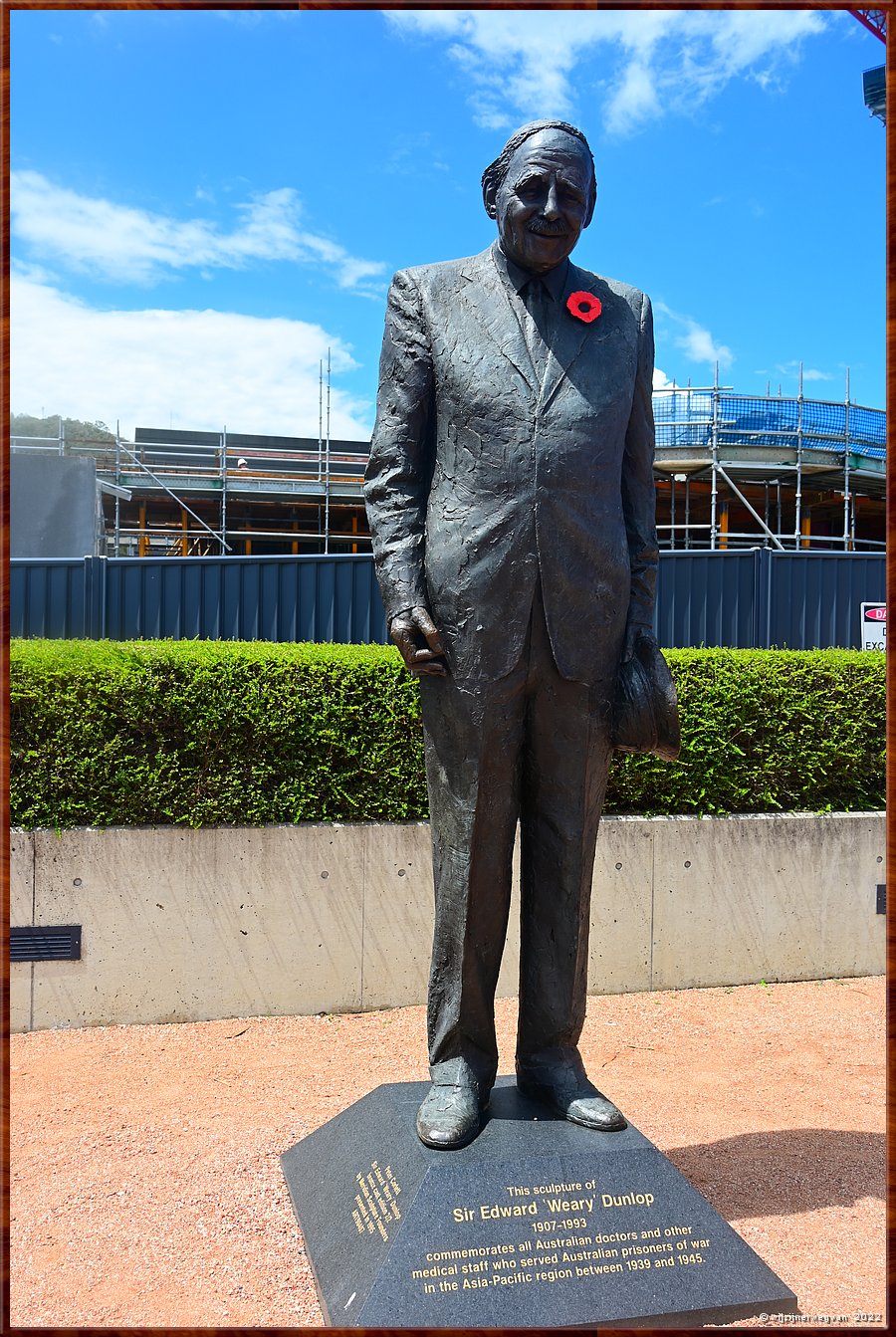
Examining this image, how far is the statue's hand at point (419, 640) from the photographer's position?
286 centimetres

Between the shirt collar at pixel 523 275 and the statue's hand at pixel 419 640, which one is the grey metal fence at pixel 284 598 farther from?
the statue's hand at pixel 419 640

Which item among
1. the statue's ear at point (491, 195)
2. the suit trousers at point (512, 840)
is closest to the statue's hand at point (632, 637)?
the suit trousers at point (512, 840)

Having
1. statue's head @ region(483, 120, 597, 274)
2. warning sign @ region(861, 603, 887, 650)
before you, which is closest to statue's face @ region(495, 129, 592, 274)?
statue's head @ region(483, 120, 597, 274)

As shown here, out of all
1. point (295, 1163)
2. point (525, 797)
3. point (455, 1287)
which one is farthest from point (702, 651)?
point (455, 1287)

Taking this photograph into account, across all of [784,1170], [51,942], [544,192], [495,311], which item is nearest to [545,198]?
[544,192]

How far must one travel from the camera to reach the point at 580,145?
9.26ft

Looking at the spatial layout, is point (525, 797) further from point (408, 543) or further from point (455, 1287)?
point (455, 1287)

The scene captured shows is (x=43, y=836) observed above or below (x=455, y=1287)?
above

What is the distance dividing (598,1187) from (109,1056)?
114 inches

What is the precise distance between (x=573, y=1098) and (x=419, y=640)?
4.73 ft

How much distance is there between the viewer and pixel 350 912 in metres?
5.39

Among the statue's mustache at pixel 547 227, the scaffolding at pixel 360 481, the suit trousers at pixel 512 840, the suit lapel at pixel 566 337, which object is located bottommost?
the suit trousers at pixel 512 840

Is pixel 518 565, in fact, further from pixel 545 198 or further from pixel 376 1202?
pixel 376 1202

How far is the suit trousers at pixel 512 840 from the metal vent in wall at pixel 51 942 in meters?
2.73
